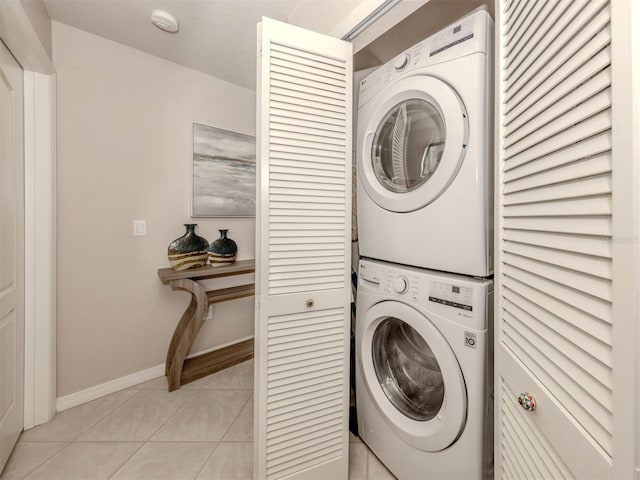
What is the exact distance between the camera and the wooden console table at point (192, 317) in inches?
75.0

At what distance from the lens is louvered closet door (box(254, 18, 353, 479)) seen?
1.09 m

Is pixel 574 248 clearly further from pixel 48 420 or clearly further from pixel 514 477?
pixel 48 420

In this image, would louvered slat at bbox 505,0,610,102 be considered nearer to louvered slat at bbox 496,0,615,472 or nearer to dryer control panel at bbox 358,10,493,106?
louvered slat at bbox 496,0,615,472

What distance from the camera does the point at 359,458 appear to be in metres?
1.39

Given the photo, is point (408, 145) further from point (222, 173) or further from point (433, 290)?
point (222, 173)

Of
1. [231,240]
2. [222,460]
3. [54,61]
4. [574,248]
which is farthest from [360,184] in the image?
[54,61]

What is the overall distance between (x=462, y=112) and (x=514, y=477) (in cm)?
105

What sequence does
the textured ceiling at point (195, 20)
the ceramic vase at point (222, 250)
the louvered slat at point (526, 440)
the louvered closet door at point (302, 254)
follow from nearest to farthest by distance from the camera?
the louvered slat at point (526, 440) < the louvered closet door at point (302, 254) < the textured ceiling at point (195, 20) < the ceramic vase at point (222, 250)

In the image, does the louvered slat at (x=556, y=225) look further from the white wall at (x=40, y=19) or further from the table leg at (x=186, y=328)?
the white wall at (x=40, y=19)

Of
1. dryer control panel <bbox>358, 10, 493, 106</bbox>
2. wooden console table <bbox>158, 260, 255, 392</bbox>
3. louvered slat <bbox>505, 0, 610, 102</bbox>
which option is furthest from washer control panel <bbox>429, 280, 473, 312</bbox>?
wooden console table <bbox>158, 260, 255, 392</bbox>

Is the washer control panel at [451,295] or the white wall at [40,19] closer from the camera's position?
the washer control panel at [451,295]

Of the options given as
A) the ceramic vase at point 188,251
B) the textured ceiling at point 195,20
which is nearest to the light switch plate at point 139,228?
the ceramic vase at point 188,251

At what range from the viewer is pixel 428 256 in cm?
108

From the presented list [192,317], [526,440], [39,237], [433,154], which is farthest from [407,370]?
[39,237]
